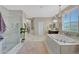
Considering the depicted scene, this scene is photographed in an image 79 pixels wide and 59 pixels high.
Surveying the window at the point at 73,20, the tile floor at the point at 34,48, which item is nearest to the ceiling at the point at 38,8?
the window at the point at 73,20

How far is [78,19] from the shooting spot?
3.62 meters

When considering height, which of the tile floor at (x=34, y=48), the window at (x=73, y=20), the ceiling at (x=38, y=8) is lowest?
the tile floor at (x=34, y=48)

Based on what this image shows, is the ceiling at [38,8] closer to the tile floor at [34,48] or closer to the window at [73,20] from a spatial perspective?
the window at [73,20]

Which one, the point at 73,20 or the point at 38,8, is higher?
the point at 38,8

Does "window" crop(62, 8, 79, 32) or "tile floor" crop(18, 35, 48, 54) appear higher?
"window" crop(62, 8, 79, 32)

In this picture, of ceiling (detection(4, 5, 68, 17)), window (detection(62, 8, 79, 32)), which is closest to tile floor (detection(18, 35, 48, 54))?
window (detection(62, 8, 79, 32))

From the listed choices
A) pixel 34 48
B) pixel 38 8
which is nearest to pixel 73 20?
pixel 34 48

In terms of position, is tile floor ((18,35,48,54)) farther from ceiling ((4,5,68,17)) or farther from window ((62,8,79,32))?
ceiling ((4,5,68,17))

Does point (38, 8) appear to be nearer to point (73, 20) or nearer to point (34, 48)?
point (34, 48)

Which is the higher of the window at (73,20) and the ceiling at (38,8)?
the ceiling at (38,8)

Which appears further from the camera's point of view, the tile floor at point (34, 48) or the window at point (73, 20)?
the window at point (73, 20)
